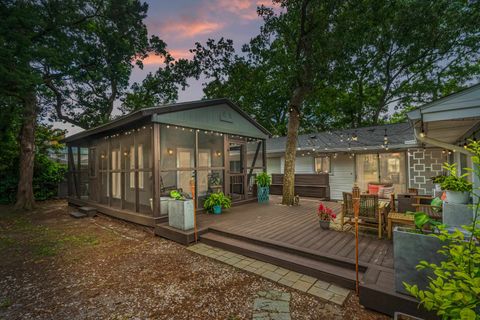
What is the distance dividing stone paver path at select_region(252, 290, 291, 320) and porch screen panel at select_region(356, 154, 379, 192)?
9.69 metres

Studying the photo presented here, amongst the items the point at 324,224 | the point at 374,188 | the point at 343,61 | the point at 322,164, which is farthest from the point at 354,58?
the point at 324,224

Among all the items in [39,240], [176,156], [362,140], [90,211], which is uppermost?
[362,140]

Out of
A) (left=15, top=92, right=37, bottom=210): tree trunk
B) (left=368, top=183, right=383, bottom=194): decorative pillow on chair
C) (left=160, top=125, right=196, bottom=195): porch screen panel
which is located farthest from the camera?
(left=15, top=92, right=37, bottom=210): tree trunk

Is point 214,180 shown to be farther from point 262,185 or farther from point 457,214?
point 457,214

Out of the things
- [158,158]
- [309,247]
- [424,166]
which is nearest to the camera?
[309,247]

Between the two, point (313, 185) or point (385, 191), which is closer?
point (385, 191)

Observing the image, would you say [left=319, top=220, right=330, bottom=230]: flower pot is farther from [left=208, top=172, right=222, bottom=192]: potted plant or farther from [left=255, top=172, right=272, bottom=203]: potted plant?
[left=208, top=172, right=222, bottom=192]: potted plant

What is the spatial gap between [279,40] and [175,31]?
5.43m

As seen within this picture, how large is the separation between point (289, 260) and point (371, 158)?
366 inches

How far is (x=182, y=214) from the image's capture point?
205 inches

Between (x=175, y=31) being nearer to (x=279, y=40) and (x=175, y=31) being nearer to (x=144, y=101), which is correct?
(x=279, y=40)

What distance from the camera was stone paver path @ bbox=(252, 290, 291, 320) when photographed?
2.59m

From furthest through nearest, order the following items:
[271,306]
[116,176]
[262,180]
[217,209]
Result: 1. [262,180]
2. [116,176]
3. [217,209]
4. [271,306]

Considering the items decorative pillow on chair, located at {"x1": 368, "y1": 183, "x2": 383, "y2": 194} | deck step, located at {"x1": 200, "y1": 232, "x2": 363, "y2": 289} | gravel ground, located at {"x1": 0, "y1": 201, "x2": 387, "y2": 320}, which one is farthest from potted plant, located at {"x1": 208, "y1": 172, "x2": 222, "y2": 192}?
decorative pillow on chair, located at {"x1": 368, "y1": 183, "x2": 383, "y2": 194}
